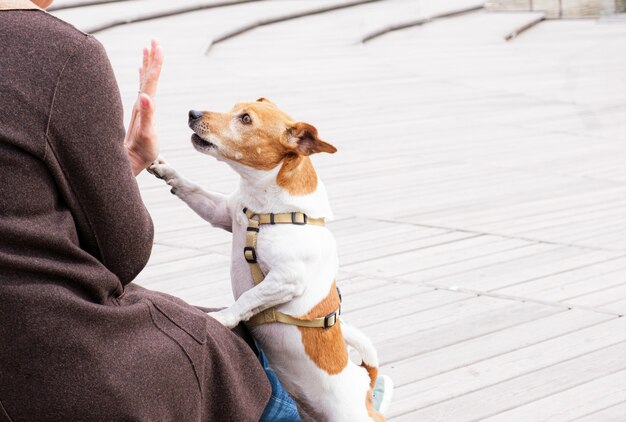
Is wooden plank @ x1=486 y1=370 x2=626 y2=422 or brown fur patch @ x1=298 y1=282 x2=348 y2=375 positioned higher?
brown fur patch @ x1=298 y1=282 x2=348 y2=375

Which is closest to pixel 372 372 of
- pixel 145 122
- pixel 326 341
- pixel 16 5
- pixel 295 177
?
pixel 326 341

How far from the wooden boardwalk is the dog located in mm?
641

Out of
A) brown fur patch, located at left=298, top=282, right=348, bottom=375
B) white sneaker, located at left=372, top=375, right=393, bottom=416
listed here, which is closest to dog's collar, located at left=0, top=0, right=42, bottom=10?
brown fur patch, located at left=298, top=282, right=348, bottom=375

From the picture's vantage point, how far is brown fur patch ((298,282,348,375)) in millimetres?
2506

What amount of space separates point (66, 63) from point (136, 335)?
518 mm

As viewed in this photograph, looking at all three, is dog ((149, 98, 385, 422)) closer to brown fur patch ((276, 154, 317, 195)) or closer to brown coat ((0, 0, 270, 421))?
brown fur patch ((276, 154, 317, 195))

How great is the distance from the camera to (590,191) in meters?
5.93

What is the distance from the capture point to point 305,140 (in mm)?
2482

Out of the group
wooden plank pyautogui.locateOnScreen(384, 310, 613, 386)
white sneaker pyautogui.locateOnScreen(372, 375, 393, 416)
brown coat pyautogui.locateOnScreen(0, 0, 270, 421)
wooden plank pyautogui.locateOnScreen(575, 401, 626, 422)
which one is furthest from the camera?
wooden plank pyautogui.locateOnScreen(384, 310, 613, 386)

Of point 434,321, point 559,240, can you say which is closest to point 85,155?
point 434,321

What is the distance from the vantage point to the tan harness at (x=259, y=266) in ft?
8.22

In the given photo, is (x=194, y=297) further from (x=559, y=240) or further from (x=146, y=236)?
(x=146, y=236)

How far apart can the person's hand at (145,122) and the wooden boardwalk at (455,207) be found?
1152 mm

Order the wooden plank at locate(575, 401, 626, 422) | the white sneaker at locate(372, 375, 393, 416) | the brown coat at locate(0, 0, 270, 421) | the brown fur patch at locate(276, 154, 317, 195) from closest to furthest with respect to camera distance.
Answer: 1. the brown coat at locate(0, 0, 270, 421)
2. the brown fur patch at locate(276, 154, 317, 195)
3. the white sneaker at locate(372, 375, 393, 416)
4. the wooden plank at locate(575, 401, 626, 422)
